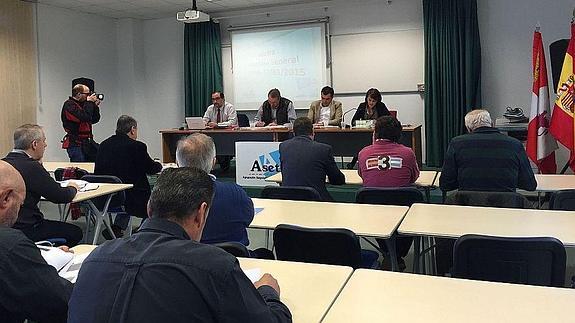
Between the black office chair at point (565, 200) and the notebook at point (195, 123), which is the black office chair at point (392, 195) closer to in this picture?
the black office chair at point (565, 200)

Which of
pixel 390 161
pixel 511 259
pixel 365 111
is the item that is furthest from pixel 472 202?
pixel 365 111

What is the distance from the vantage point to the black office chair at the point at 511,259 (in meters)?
2.06

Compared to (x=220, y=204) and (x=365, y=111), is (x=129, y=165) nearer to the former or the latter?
(x=220, y=204)

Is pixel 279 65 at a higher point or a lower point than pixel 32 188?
higher

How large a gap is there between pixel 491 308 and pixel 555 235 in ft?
3.26

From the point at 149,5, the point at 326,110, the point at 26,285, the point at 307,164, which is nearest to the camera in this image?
the point at 26,285

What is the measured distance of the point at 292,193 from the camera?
3506mm

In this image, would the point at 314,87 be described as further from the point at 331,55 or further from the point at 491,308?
the point at 491,308

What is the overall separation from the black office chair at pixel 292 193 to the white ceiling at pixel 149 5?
548 cm

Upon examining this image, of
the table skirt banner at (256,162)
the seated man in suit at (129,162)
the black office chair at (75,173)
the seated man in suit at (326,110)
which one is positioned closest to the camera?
the seated man in suit at (129,162)

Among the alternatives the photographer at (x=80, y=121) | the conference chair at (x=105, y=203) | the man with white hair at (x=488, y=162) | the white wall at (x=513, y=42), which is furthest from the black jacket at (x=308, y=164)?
the white wall at (x=513, y=42)

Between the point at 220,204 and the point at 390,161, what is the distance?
1.63m

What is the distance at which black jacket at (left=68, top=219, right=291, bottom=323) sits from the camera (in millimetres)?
1128

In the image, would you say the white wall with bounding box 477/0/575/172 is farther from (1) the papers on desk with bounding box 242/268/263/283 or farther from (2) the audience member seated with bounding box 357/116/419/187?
(1) the papers on desk with bounding box 242/268/263/283
